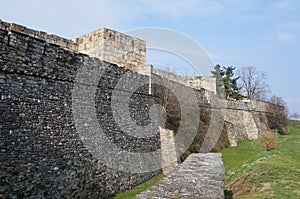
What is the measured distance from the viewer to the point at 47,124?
594 cm

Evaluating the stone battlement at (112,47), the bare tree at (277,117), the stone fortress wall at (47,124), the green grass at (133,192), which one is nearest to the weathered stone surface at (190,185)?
the stone fortress wall at (47,124)

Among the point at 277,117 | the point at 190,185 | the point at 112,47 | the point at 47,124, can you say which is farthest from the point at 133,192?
the point at 277,117

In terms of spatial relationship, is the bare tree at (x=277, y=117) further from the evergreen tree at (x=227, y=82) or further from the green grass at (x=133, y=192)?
the green grass at (x=133, y=192)

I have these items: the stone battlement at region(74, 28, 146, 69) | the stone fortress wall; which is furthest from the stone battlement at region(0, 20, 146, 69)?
the stone fortress wall

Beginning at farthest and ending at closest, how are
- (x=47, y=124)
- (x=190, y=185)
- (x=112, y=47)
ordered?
(x=112, y=47)
(x=47, y=124)
(x=190, y=185)

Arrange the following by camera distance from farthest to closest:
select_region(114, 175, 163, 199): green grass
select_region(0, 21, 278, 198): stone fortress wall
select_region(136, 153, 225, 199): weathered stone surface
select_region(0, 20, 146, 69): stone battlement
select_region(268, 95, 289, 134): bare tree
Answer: select_region(268, 95, 289, 134): bare tree → select_region(0, 20, 146, 69): stone battlement → select_region(114, 175, 163, 199): green grass → select_region(0, 21, 278, 198): stone fortress wall → select_region(136, 153, 225, 199): weathered stone surface

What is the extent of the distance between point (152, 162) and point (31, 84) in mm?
5949

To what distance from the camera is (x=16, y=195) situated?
5.16 m

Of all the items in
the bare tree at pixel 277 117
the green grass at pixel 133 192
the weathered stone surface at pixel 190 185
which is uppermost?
the bare tree at pixel 277 117

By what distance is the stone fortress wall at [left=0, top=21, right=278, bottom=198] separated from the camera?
518 cm

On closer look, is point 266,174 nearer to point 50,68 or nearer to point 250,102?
point 50,68

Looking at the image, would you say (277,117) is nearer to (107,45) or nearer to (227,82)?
(227,82)

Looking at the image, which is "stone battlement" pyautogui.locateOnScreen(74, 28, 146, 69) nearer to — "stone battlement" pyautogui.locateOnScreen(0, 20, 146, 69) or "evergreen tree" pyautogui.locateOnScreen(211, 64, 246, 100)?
"stone battlement" pyautogui.locateOnScreen(0, 20, 146, 69)

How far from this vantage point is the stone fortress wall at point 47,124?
5180 mm
